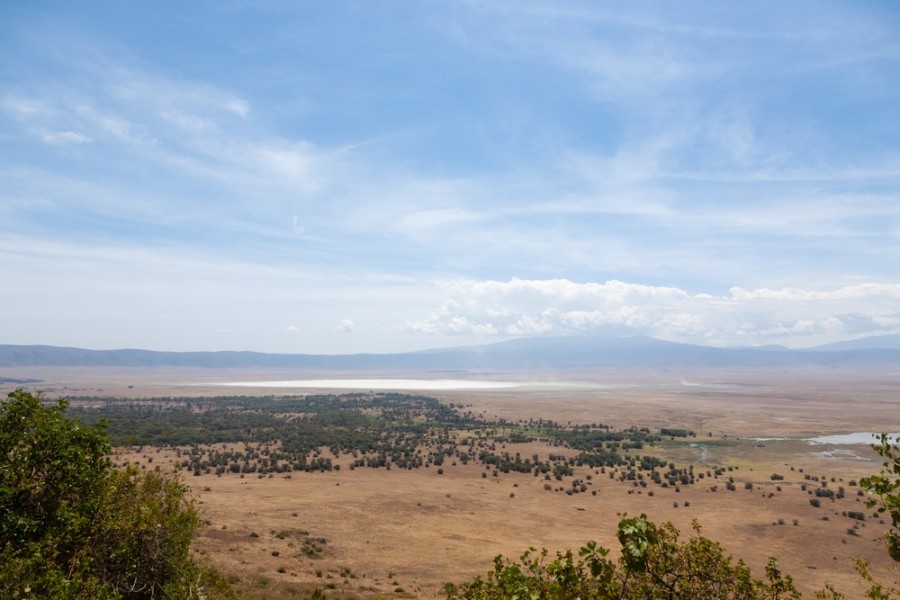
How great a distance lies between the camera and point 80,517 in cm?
1172

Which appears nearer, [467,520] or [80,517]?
[80,517]

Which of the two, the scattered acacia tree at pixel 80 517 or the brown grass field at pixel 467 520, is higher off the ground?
the scattered acacia tree at pixel 80 517

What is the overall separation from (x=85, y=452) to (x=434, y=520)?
2595 cm

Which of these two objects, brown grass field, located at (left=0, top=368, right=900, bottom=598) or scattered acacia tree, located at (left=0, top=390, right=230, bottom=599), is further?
brown grass field, located at (left=0, top=368, right=900, bottom=598)

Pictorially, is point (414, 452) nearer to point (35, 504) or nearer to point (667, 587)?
point (35, 504)

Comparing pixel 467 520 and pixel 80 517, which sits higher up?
pixel 80 517

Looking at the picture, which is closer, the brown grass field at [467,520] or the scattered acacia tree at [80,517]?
the scattered acacia tree at [80,517]

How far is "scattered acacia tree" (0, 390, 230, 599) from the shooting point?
11.1 m

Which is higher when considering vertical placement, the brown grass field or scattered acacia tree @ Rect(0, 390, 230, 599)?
scattered acacia tree @ Rect(0, 390, 230, 599)

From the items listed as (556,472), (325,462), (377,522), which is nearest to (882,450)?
(377,522)

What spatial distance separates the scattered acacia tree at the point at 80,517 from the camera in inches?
436

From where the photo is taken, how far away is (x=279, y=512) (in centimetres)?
3372

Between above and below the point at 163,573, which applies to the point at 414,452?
below

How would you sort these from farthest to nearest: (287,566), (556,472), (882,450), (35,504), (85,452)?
(556,472) < (287,566) < (85,452) < (35,504) < (882,450)
